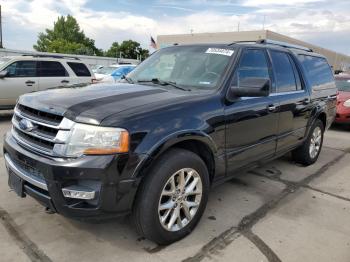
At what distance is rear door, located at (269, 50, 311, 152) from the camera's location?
14.8ft

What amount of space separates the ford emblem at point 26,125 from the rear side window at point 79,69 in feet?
26.5

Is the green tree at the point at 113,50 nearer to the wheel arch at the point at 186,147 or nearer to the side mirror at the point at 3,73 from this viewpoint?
the side mirror at the point at 3,73

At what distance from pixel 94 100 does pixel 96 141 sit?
50 cm

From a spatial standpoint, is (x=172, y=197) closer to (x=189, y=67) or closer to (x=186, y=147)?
(x=186, y=147)

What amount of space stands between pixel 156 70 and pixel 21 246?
236 centimetres

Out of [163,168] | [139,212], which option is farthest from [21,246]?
[163,168]

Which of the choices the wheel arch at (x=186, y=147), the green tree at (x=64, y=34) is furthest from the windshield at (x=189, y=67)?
the green tree at (x=64, y=34)

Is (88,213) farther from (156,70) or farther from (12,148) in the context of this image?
(156,70)

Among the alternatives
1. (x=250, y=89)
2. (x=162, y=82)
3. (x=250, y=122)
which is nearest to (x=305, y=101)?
(x=250, y=122)

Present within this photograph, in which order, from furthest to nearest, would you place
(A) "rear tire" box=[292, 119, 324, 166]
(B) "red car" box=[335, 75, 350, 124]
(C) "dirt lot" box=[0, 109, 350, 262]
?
(B) "red car" box=[335, 75, 350, 124] → (A) "rear tire" box=[292, 119, 324, 166] → (C) "dirt lot" box=[0, 109, 350, 262]

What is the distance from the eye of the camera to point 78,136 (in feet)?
8.66

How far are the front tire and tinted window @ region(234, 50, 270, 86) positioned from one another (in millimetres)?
1093

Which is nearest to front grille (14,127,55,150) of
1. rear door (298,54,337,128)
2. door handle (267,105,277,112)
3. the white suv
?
door handle (267,105,277,112)

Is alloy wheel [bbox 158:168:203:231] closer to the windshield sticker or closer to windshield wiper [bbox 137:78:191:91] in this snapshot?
windshield wiper [bbox 137:78:191:91]
